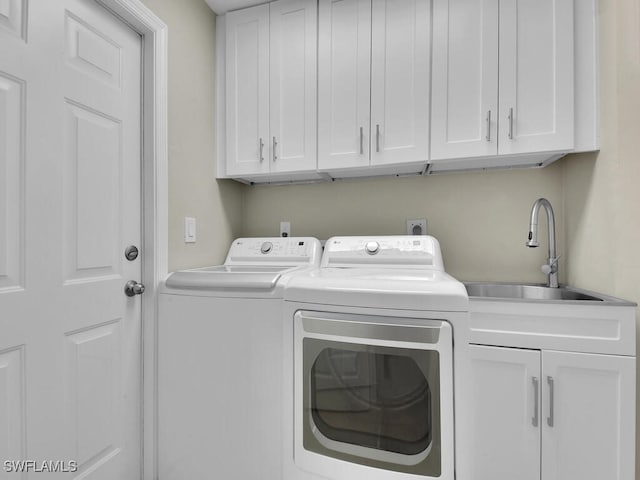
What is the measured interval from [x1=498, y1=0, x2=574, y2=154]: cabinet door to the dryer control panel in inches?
23.2

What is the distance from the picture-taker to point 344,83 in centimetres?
178

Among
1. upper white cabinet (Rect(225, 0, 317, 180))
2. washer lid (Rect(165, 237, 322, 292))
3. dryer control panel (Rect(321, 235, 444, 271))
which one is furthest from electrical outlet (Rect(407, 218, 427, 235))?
upper white cabinet (Rect(225, 0, 317, 180))

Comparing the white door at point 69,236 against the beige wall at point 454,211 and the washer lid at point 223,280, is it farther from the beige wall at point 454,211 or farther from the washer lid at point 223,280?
the beige wall at point 454,211

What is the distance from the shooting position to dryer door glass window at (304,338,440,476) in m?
1.11

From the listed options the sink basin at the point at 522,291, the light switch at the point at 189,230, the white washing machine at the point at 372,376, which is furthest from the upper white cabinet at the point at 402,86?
the white washing machine at the point at 372,376

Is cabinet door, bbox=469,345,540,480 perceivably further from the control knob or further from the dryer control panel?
the control knob

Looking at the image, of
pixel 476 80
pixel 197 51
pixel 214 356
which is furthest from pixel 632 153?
pixel 197 51

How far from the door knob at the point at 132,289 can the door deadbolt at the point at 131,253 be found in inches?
4.1

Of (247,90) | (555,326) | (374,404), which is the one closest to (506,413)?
(555,326)

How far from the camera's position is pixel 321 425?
1235 mm

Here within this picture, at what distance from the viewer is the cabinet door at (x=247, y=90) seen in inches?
75.0

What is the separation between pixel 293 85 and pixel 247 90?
0.95ft

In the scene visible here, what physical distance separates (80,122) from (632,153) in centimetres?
212

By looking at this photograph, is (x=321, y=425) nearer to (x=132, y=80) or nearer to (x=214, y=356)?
(x=214, y=356)
